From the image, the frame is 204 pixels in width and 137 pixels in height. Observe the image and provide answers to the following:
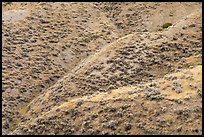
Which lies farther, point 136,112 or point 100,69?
point 100,69

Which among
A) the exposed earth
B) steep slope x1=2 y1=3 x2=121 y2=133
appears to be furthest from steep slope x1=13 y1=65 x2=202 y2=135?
steep slope x1=2 y1=3 x2=121 y2=133

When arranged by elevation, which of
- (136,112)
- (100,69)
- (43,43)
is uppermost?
(136,112)

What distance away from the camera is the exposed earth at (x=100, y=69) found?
124 feet

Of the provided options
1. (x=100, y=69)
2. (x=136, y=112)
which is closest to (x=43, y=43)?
(x=100, y=69)

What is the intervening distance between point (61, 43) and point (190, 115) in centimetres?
3227

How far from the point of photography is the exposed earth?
1484 inches

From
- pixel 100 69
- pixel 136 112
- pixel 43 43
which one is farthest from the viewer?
pixel 43 43

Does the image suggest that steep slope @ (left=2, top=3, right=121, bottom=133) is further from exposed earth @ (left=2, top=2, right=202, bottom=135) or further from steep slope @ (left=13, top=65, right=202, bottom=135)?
steep slope @ (left=13, top=65, right=202, bottom=135)

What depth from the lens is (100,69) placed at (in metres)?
51.3

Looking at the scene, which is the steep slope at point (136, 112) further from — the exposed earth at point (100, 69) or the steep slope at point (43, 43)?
the steep slope at point (43, 43)

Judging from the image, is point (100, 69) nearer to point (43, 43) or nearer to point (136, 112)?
point (136, 112)

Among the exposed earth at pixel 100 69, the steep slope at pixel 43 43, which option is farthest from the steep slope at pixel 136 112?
the steep slope at pixel 43 43

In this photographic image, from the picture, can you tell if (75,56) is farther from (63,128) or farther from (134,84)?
(63,128)

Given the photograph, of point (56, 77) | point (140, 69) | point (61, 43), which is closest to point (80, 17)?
point (61, 43)
